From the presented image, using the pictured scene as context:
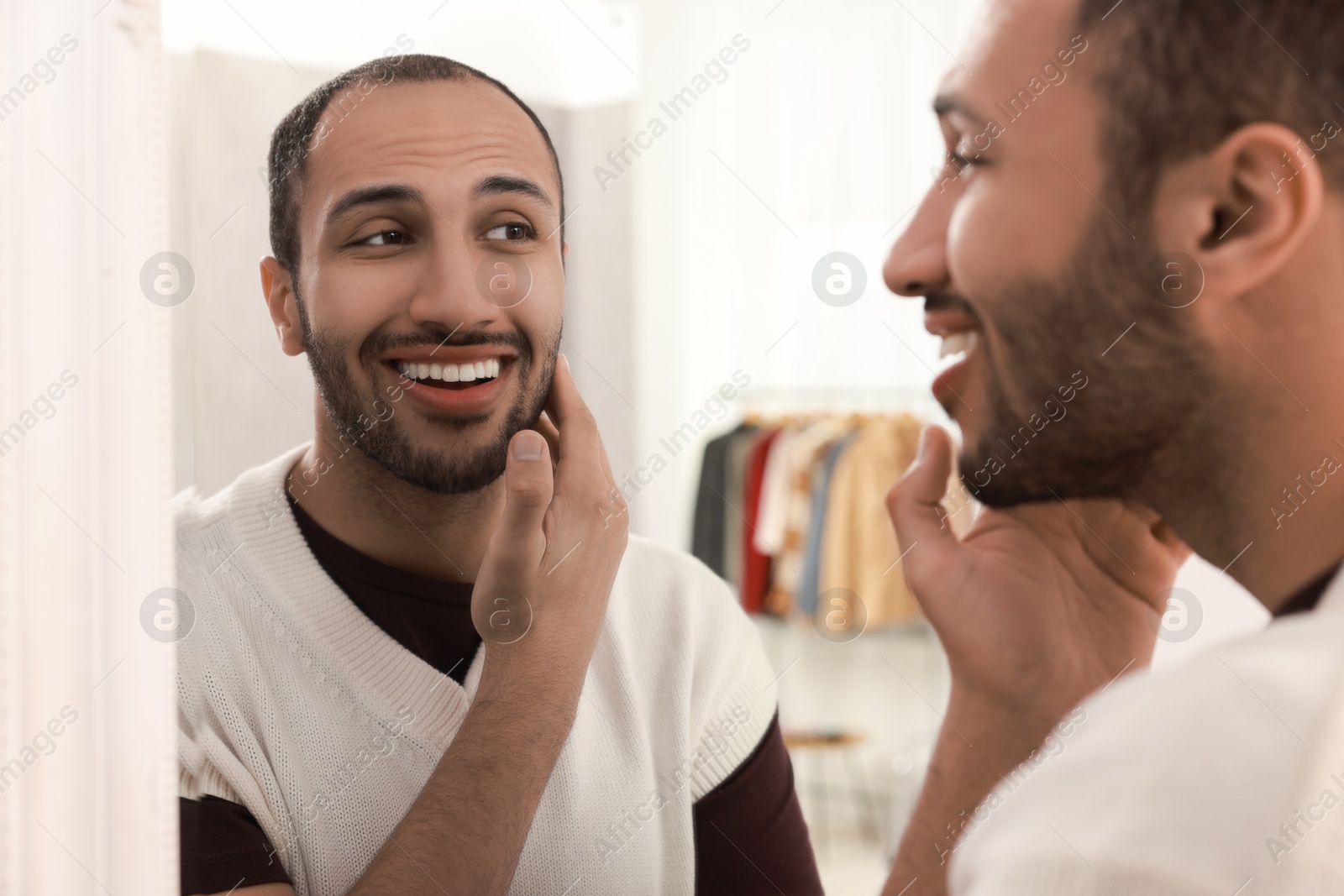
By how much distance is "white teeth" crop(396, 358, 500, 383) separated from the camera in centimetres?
63

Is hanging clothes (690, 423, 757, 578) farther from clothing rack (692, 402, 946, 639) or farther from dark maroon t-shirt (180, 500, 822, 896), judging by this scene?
dark maroon t-shirt (180, 500, 822, 896)

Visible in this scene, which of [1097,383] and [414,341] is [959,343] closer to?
[1097,383]

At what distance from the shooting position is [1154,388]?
22.0 inches

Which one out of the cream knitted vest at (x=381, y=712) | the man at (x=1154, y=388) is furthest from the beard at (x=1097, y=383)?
the cream knitted vest at (x=381, y=712)

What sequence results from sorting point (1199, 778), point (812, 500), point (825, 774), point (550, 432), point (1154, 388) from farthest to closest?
point (812, 500) < point (825, 774) < point (550, 432) < point (1154, 388) < point (1199, 778)

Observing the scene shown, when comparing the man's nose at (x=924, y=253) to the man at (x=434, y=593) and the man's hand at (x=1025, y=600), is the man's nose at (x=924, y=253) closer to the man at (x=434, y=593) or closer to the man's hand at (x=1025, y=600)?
the man's hand at (x=1025, y=600)

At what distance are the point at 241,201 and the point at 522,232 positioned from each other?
170mm

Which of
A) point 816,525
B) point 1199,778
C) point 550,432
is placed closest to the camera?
point 1199,778

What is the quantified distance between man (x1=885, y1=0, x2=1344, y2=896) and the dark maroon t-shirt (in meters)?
0.09

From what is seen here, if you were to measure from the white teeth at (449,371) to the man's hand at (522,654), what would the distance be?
0.15ft

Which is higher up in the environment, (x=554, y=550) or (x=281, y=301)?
(x=281, y=301)

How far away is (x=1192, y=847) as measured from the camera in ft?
1.44

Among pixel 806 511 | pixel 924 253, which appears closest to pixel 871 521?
pixel 806 511

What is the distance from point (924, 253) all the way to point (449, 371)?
31cm
